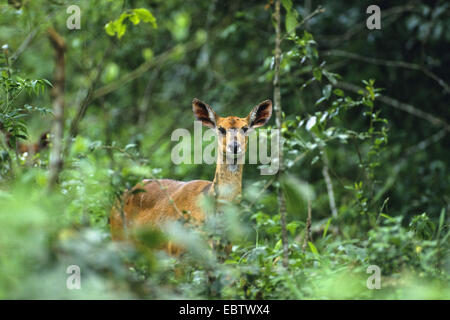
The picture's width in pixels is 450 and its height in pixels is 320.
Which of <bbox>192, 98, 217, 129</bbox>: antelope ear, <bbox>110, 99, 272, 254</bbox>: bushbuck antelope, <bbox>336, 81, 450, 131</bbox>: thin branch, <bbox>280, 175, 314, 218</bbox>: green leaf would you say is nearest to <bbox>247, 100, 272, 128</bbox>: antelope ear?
<bbox>110, 99, 272, 254</bbox>: bushbuck antelope

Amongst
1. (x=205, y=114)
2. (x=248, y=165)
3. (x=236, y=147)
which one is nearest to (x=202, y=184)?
(x=236, y=147)

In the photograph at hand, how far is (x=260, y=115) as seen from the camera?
17.0 ft

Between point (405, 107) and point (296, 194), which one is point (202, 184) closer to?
point (296, 194)

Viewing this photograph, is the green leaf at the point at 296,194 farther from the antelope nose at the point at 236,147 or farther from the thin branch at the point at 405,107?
the thin branch at the point at 405,107

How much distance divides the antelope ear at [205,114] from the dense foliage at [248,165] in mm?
697

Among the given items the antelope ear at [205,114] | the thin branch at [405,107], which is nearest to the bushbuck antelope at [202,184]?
the antelope ear at [205,114]

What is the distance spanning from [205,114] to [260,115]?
0.55 m

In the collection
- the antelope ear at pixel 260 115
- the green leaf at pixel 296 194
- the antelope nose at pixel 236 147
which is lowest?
the green leaf at pixel 296 194

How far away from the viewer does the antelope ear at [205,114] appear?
17.0ft

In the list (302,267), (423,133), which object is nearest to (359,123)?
(423,133)

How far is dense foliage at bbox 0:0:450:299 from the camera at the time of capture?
8.99 feet

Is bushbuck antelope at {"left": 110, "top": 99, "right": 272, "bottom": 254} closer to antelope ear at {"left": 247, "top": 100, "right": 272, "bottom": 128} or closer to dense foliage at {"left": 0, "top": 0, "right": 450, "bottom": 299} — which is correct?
antelope ear at {"left": 247, "top": 100, "right": 272, "bottom": 128}

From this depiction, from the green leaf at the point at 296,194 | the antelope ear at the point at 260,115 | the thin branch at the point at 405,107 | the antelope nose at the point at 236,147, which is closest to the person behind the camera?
the green leaf at the point at 296,194

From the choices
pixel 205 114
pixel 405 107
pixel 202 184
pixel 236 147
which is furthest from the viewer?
pixel 405 107
